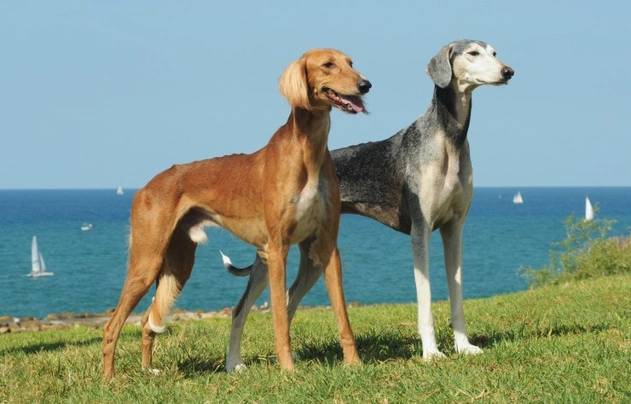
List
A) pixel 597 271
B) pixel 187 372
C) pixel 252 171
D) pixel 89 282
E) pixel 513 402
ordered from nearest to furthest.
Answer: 1. pixel 513 402
2. pixel 252 171
3. pixel 187 372
4. pixel 597 271
5. pixel 89 282

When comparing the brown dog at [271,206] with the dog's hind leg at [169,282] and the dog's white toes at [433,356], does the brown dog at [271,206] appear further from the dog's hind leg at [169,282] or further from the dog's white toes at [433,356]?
the dog's white toes at [433,356]

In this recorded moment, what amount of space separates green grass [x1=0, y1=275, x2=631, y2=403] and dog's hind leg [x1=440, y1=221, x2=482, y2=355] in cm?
19

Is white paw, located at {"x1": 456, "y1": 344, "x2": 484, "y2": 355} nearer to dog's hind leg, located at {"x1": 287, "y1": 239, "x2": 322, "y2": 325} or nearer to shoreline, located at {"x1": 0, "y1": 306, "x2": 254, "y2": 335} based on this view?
dog's hind leg, located at {"x1": 287, "y1": 239, "x2": 322, "y2": 325}

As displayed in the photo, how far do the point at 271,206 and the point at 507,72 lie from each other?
2.05m

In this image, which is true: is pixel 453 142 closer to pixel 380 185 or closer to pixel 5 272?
pixel 380 185

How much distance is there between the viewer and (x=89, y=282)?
5112cm

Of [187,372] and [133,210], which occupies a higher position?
[133,210]

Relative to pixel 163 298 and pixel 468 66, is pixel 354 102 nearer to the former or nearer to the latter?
pixel 468 66

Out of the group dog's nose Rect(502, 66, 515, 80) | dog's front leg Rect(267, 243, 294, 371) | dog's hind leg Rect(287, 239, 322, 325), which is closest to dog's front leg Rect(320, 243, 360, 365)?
dog's front leg Rect(267, 243, 294, 371)

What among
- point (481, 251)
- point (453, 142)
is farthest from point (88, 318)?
point (481, 251)

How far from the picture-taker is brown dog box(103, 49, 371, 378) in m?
6.17

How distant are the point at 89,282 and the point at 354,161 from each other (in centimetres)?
4604

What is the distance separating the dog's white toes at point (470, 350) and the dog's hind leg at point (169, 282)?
2342 mm

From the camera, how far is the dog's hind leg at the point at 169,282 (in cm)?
726
